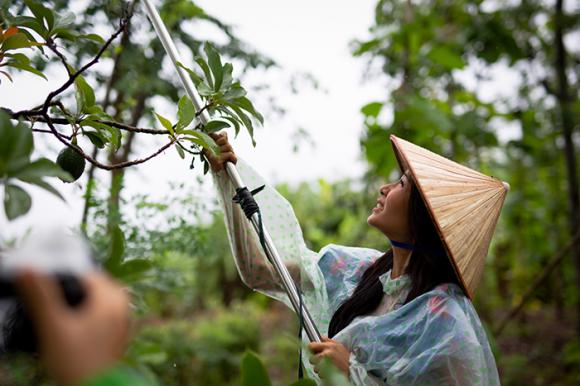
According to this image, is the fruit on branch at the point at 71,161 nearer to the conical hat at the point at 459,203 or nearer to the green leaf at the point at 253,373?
the green leaf at the point at 253,373

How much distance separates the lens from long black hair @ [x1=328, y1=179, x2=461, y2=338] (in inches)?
49.4

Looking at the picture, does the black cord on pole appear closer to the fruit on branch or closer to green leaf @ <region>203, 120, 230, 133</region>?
green leaf @ <region>203, 120, 230, 133</region>

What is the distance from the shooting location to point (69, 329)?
41 centimetres

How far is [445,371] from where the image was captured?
3.61ft

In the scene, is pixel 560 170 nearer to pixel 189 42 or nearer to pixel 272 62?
pixel 272 62

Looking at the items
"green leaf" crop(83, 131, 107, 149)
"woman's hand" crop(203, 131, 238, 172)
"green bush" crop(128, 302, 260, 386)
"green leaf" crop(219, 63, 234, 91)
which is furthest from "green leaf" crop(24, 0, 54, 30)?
"green bush" crop(128, 302, 260, 386)

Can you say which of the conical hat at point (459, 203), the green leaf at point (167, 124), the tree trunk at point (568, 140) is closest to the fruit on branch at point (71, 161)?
the green leaf at point (167, 124)

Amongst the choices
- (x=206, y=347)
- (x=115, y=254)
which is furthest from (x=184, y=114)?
(x=206, y=347)

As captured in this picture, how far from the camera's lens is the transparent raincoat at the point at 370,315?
3.64ft

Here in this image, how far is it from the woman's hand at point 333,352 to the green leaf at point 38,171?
2.11 feet

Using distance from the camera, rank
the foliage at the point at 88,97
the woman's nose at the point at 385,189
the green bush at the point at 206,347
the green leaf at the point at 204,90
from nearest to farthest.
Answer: the foliage at the point at 88,97, the green leaf at the point at 204,90, the woman's nose at the point at 385,189, the green bush at the point at 206,347

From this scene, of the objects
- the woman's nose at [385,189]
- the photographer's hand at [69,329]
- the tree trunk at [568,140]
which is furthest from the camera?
the tree trunk at [568,140]

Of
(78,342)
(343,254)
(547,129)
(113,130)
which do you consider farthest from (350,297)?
(547,129)

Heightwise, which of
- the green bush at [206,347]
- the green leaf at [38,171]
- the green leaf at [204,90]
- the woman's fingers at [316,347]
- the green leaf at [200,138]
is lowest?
the green bush at [206,347]
